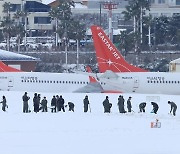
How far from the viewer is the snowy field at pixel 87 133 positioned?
27000 millimetres

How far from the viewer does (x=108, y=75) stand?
5703 centimetres

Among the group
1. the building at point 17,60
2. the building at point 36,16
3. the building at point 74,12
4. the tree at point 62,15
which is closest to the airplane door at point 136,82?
the building at point 17,60

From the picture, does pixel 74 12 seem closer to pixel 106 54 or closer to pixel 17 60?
pixel 17 60

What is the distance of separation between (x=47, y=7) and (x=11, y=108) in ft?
275

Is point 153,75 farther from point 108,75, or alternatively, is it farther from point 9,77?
point 9,77

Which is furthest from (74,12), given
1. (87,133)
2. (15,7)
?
(87,133)

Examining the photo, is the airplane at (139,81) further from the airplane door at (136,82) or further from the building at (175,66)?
the building at (175,66)

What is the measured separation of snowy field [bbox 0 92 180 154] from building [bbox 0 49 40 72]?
36.2m

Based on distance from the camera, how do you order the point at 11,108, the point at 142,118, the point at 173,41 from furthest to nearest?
the point at 173,41, the point at 11,108, the point at 142,118

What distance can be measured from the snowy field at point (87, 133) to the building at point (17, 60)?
119 feet

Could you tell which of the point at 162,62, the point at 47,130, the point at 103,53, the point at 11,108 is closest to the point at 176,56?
the point at 162,62

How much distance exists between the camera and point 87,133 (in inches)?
1226

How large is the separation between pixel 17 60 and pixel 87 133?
48.0 meters

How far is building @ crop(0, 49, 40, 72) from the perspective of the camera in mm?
78250
